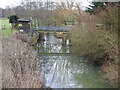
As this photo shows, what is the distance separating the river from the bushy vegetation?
0.72 feet

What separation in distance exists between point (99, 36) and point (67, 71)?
0.90 m

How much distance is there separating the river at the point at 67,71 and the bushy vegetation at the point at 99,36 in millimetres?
218

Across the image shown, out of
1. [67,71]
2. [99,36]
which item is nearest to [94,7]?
[99,36]

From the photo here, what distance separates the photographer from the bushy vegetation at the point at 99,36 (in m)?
3.09

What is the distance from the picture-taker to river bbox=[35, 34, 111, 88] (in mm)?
3104

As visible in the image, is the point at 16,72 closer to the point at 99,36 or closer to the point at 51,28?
the point at 99,36

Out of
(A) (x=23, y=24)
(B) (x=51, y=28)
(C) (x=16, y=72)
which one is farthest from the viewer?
(A) (x=23, y=24)

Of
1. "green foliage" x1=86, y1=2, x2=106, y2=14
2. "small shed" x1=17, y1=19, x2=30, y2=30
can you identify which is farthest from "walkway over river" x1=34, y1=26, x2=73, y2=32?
"green foliage" x1=86, y1=2, x2=106, y2=14

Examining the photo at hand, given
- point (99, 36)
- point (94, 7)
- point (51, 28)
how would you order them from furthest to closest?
1. point (51, 28)
2. point (94, 7)
3. point (99, 36)

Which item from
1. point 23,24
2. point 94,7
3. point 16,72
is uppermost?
point 94,7

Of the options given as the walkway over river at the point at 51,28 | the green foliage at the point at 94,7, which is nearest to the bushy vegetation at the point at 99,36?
the green foliage at the point at 94,7

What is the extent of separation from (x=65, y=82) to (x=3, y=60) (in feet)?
3.55

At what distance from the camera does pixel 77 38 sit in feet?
14.8

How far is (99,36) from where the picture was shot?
3.67 meters
